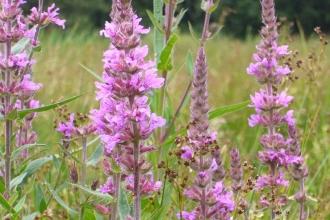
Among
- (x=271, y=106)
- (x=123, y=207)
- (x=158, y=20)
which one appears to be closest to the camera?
(x=123, y=207)

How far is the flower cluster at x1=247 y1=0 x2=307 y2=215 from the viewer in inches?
85.6

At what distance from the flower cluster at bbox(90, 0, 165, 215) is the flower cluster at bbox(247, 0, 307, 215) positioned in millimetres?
718

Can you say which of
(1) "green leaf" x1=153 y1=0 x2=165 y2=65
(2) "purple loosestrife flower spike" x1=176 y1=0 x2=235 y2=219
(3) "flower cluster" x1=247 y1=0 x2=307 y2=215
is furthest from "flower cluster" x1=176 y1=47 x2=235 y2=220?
(1) "green leaf" x1=153 y1=0 x2=165 y2=65

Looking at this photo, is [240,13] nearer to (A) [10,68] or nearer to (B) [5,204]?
(A) [10,68]

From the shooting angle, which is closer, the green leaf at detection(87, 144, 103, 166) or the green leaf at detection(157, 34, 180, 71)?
the green leaf at detection(87, 144, 103, 166)

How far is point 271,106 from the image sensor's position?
2.28 m

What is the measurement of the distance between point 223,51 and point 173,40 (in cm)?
974

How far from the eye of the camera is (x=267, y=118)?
91.1 inches

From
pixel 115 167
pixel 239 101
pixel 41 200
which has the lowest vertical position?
pixel 239 101

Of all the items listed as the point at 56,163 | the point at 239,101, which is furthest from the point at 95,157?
the point at 239,101

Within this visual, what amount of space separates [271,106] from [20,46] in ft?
3.91

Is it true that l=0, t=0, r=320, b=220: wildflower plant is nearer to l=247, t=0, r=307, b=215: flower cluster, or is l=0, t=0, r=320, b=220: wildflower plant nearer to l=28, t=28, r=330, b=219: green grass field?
l=247, t=0, r=307, b=215: flower cluster

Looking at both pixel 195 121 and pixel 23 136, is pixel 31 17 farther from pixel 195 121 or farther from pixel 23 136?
pixel 195 121

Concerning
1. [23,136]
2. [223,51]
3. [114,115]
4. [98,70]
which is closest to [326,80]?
[98,70]
